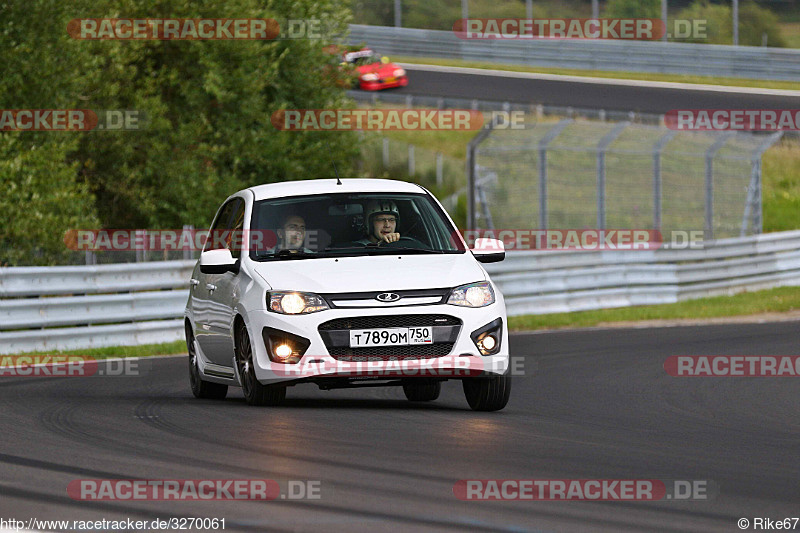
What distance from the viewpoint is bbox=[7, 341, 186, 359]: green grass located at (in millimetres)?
17016

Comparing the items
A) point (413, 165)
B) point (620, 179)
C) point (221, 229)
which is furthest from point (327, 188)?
point (413, 165)

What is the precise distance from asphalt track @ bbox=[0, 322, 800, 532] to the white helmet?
1329mm

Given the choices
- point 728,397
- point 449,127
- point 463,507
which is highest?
point 463,507

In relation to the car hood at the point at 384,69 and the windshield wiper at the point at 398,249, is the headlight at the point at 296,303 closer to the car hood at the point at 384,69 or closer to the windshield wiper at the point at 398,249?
the windshield wiper at the point at 398,249

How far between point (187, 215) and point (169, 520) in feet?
74.2

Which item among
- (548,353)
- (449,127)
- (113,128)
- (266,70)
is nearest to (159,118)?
(113,128)

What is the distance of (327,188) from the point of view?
35.9 feet

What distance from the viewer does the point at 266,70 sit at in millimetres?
29828

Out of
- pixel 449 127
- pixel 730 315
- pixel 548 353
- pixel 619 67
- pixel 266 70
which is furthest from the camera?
pixel 619 67

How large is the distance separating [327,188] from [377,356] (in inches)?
72.1

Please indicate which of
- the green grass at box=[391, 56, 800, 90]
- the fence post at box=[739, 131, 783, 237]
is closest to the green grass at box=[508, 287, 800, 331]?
the fence post at box=[739, 131, 783, 237]

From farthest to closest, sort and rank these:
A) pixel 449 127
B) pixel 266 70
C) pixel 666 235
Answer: pixel 449 127, pixel 666 235, pixel 266 70

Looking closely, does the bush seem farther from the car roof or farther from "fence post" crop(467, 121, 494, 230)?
the car roof

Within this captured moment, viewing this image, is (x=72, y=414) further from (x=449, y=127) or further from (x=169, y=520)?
(x=449, y=127)
